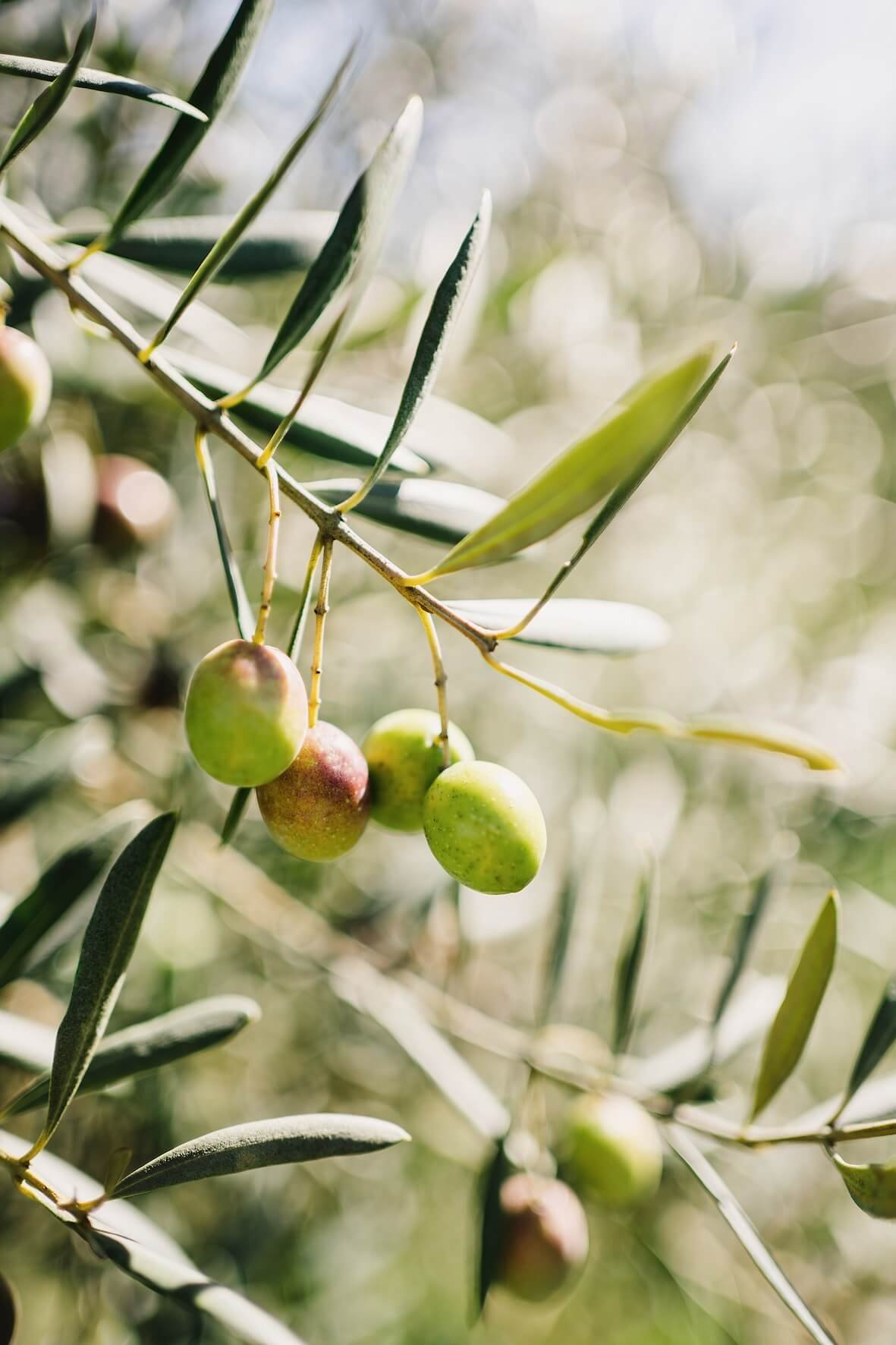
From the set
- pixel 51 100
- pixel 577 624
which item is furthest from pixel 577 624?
pixel 51 100

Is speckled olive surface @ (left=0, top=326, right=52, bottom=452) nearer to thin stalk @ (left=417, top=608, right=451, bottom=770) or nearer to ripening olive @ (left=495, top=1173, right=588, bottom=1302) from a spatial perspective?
thin stalk @ (left=417, top=608, right=451, bottom=770)

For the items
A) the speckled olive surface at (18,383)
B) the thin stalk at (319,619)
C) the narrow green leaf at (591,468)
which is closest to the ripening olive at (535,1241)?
the thin stalk at (319,619)

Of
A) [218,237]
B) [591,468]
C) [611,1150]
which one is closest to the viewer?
[591,468]

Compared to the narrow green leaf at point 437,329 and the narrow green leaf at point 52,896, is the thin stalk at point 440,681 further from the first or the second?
the narrow green leaf at point 52,896

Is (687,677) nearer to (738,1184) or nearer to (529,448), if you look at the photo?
(529,448)

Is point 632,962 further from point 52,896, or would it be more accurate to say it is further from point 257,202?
point 257,202

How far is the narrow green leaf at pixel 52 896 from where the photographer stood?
0.90m

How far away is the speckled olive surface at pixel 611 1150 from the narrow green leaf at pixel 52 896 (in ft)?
2.84

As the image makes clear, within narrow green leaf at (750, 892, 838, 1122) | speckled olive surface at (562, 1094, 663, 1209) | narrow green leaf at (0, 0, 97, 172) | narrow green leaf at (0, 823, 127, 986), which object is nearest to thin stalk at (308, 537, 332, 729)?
narrow green leaf at (0, 823, 127, 986)

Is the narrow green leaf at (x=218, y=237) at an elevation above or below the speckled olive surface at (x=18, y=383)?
above

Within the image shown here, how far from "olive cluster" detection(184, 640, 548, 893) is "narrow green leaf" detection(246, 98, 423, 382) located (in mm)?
250

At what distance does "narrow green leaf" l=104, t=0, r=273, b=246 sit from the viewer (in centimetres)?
71

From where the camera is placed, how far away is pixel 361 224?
62cm

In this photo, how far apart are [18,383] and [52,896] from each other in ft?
1.77
